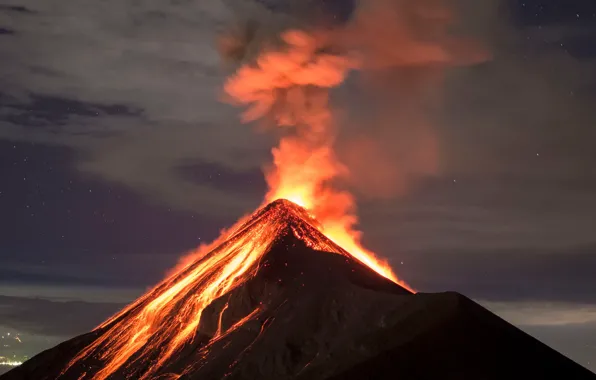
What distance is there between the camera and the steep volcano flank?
90.5 metres

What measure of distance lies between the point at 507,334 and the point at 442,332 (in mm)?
7365

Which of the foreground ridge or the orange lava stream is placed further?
the orange lava stream

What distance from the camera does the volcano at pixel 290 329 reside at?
7181 cm

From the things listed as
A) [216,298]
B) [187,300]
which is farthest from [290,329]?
[187,300]

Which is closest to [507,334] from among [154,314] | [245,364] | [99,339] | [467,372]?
[467,372]

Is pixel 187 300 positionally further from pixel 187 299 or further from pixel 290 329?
pixel 290 329

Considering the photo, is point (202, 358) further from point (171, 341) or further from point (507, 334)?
point (507, 334)

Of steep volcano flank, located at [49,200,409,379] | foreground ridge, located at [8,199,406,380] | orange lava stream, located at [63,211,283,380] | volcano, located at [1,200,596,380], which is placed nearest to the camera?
volcano, located at [1,200,596,380]

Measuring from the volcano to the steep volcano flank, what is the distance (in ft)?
0.65

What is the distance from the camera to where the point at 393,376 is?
68.9 metres

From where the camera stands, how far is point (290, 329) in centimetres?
8338

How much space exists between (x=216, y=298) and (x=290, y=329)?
49.5ft

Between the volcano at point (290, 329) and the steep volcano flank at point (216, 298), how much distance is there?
20 centimetres

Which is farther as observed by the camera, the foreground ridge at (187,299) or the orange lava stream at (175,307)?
the orange lava stream at (175,307)
